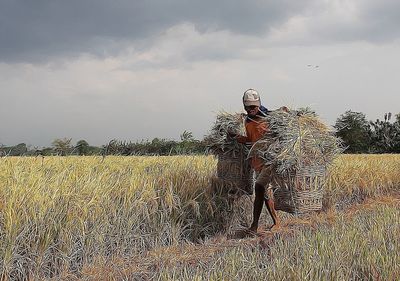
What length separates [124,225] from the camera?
15.4 feet

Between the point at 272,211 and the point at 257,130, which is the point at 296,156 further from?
the point at 272,211

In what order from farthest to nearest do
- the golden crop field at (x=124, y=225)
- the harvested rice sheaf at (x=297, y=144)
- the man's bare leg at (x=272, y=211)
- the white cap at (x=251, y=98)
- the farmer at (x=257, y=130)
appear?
the man's bare leg at (x=272, y=211), the white cap at (x=251, y=98), the farmer at (x=257, y=130), the harvested rice sheaf at (x=297, y=144), the golden crop field at (x=124, y=225)

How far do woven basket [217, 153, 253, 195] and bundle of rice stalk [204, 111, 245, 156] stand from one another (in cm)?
7

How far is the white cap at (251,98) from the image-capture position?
517cm

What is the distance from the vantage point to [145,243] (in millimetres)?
5000

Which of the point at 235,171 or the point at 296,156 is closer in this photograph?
the point at 296,156

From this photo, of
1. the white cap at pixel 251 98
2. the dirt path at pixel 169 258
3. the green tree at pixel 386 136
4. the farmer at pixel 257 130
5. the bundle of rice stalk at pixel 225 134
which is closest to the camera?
the dirt path at pixel 169 258

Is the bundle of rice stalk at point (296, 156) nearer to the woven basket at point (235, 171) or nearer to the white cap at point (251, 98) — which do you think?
the white cap at point (251, 98)

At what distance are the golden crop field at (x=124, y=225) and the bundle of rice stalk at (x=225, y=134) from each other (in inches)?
22.2

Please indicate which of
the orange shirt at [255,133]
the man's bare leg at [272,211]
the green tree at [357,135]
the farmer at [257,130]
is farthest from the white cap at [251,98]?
the green tree at [357,135]

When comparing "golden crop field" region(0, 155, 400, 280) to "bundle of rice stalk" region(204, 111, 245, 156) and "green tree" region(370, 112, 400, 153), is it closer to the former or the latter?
"bundle of rice stalk" region(204, 111, 245, 156)

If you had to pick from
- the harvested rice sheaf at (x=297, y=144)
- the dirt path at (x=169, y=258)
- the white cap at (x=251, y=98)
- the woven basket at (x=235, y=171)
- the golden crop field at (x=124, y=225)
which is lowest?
the dirt path at (x=169, y=258)

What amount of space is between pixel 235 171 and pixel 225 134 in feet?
1.64

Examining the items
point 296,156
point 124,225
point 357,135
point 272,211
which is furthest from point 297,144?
point 357,135
